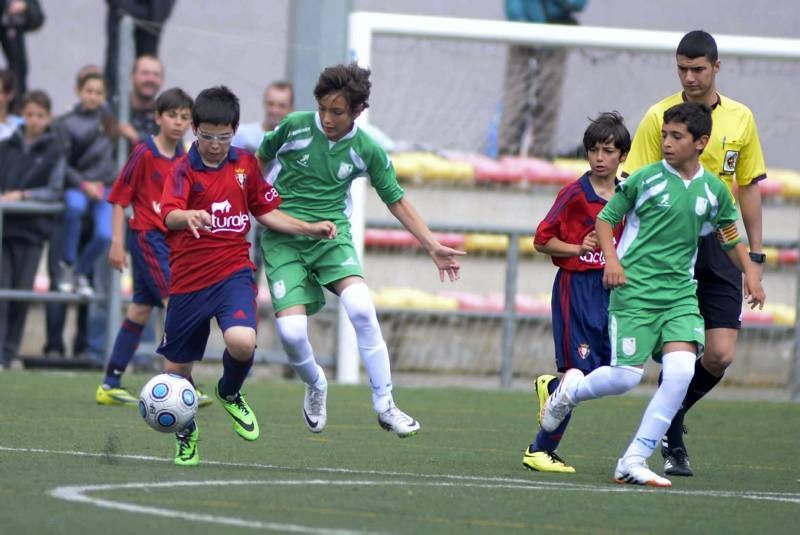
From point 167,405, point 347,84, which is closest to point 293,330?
point 167,405

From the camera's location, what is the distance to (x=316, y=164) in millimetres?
7973

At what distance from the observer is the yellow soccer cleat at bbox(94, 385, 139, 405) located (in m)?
10.3

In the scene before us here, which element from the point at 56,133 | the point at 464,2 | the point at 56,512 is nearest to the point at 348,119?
the point at 56,512

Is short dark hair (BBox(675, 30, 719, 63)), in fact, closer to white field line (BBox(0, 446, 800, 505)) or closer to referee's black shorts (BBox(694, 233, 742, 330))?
referee's black shorts (BBox(694, 233, 742, 330))

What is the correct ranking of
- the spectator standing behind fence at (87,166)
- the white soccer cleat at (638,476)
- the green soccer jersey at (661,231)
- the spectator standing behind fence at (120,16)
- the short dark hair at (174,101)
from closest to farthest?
the white soccer cleat at (638,476), the green soccer jersey at (661,231), the short dark hair at (174,101), the spectator standing behind fence at (87,166), the spectator standing behind fence at (120,16)

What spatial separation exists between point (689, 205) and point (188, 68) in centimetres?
733

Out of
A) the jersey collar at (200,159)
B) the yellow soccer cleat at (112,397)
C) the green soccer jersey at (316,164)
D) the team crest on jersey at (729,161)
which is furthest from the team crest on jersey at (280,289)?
the yellow soccer cleat at (112,397)

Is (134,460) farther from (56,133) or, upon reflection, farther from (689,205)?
(56,133)

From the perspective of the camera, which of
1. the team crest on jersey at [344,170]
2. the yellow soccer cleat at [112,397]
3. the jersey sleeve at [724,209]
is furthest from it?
the yellow soccer cleat at [112,397]

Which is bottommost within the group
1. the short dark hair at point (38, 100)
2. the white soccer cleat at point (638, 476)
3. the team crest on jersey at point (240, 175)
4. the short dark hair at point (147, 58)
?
the white soccer cleat at point (638, 476)

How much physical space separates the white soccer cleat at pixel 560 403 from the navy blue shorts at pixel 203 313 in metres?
1.40

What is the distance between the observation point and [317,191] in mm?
8016

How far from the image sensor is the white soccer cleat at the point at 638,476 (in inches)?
273

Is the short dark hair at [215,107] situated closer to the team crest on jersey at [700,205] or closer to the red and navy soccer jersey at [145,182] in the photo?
the team crest on jersey at [700,205]
